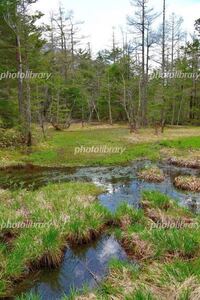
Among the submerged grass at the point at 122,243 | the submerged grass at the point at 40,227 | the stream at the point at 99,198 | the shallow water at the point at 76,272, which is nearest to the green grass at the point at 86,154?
the stream at the point at 99,198

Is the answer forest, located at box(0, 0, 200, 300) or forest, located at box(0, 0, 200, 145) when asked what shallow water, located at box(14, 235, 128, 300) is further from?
forest, located at box(0, 0, 200, 145)

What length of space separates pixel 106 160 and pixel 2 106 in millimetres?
8106

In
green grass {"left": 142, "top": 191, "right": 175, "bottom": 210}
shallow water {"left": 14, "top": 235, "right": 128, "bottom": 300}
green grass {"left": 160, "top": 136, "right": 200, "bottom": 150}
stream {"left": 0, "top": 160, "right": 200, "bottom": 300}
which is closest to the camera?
shallow water {"left": 14, "top": 235, "right": 128, "bottom": 300}

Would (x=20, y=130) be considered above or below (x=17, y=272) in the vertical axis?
above

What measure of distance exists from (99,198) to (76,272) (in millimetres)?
5624

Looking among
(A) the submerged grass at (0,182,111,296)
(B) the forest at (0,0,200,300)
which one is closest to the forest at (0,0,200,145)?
(B) the forest at (0,0,200,300)

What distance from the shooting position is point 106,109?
47.2 m

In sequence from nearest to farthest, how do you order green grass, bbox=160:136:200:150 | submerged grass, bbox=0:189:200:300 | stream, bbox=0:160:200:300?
1. submerged grass, bbox=0:189:200:300
2. stream, bbox=0:160:200:300
3. green grass, bbox=160:136:200:150

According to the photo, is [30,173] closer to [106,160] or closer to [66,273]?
[106,160]

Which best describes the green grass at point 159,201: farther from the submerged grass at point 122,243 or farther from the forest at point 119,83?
the forest at point 119,83

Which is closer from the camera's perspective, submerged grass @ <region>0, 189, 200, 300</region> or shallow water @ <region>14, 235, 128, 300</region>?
submerged grass @ <region>0, 189, 200, 300</region>

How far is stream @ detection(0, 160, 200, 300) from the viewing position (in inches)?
283

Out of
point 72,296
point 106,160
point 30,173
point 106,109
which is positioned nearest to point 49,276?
point 72,296

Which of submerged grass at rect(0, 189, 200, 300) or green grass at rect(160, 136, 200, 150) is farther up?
green grass at rect(160, 136, 200, 150)
